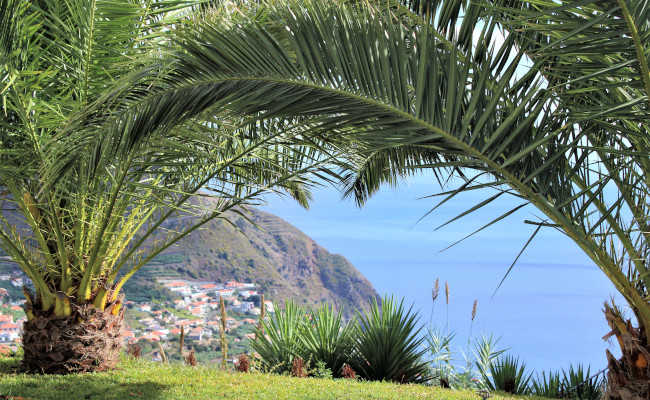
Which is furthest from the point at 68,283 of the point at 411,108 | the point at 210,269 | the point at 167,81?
the point at 210,269

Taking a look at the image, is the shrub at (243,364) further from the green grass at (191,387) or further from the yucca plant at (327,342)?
the yucca plant at (327,342)

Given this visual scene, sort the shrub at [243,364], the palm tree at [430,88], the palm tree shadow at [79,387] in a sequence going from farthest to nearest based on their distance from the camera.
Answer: the shrub at [243,364]
the palm tree shadow at [79,387]
the palm tree at [430,88]

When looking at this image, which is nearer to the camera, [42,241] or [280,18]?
[280,18]

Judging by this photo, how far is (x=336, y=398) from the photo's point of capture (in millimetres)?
5148

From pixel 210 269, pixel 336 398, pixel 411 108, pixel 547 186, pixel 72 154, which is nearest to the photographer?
pixel 411 108

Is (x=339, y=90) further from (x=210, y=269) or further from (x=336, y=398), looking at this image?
(x=210, y=269)

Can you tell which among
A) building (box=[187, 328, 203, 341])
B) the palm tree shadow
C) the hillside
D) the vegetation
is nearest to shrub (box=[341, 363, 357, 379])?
the vegetation

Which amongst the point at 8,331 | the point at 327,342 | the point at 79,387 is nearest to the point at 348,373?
the point at 327,342

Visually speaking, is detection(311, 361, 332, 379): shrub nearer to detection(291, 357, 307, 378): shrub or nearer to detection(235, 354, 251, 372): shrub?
detection(291, 357, 307, 378): shrub

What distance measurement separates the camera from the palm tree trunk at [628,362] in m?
3.48

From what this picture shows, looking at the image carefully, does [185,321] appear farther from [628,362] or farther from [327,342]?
[628,362]

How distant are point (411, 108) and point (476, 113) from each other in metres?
0.44

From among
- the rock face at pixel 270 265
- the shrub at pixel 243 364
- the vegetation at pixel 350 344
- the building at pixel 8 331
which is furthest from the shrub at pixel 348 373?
the rock face at pixel 270 265

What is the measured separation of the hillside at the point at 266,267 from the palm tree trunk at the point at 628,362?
389 inches
